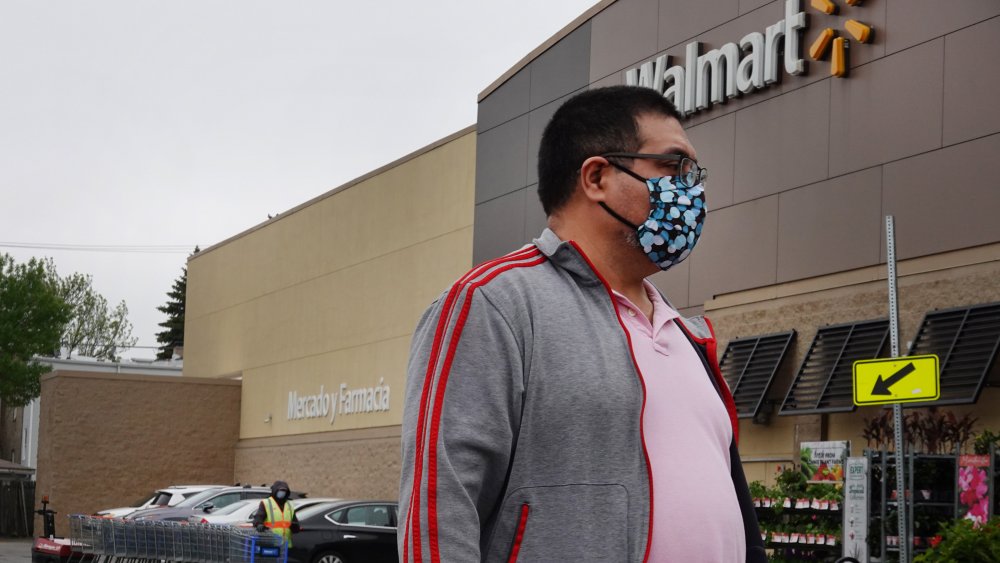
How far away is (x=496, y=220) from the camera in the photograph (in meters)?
26.7

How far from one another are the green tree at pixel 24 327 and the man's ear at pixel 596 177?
49397mm

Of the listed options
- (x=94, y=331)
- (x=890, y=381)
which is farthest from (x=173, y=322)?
(x=890, y=381)

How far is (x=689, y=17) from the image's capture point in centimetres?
2055

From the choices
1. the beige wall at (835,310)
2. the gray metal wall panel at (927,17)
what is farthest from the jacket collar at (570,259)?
the gray metal wall panel at (927,17)

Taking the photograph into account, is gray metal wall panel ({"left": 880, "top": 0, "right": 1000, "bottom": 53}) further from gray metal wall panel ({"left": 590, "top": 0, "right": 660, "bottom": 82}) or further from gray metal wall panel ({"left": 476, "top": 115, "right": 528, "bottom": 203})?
gray metal wall panel ({"left": 476, "top": 115, "right": 528, "bottom": 203})

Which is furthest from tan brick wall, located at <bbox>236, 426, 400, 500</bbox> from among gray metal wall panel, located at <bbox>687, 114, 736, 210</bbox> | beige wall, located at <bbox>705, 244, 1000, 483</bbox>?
beige wall, located at <bbox>705, 244, 1000, 483</bbox>

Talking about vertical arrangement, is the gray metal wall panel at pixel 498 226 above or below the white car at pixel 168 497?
above

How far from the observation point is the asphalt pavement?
1082 inches

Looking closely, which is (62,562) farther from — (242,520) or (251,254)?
(251,254)

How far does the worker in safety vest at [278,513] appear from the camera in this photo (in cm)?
1738

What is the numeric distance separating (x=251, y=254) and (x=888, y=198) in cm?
2727

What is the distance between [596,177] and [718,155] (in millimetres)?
16756

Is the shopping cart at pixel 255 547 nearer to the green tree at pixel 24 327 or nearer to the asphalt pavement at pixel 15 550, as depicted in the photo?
the asphalt pavement at pixel 15 550

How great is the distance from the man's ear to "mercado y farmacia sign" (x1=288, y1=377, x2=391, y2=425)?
28.7 metres
